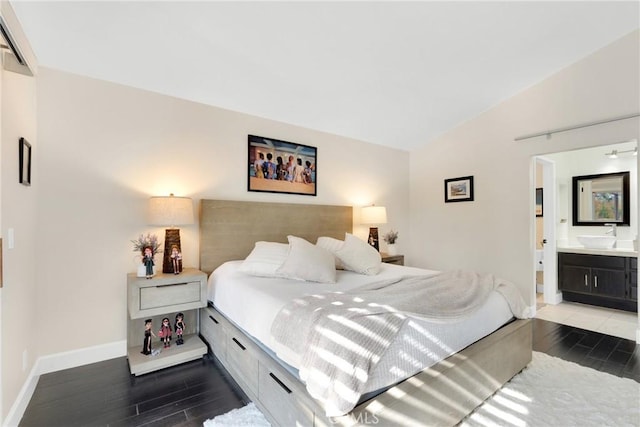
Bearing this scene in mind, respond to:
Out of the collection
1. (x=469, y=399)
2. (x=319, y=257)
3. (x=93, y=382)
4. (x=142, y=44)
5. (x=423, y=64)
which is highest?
(x=423, y=64)

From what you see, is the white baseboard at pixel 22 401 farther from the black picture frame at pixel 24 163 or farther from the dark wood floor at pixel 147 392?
the black picture frame at pixel 24 163

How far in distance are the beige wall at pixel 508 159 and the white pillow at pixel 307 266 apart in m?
2.66

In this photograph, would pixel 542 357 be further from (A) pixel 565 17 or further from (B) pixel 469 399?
(A) pixel 565 17

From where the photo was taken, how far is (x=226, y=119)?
3.24 meters

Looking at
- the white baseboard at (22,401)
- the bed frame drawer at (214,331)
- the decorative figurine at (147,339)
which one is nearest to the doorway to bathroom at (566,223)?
the bed frame drawer at (214,331)

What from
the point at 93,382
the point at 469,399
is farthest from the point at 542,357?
the point at 93,382

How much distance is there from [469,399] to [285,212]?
8.10ft

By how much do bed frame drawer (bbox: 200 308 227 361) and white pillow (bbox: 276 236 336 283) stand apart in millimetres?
635

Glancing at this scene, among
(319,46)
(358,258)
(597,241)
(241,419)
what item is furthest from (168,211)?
(597,241)

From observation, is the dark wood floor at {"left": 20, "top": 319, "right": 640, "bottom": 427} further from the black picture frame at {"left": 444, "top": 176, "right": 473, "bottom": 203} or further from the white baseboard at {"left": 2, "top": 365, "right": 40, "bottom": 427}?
the black picture frame at {"left": 444, "top": 176, "right": 473, "bottom": 203}

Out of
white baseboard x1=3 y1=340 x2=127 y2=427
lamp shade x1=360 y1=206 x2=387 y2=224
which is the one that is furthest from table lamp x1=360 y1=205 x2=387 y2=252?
white baseboard x1=3 y1=340 x2=127 y2=427

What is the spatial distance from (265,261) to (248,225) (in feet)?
2.65

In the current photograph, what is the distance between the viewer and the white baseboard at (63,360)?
1961 mm

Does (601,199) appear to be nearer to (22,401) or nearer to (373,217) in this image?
(373,217)
